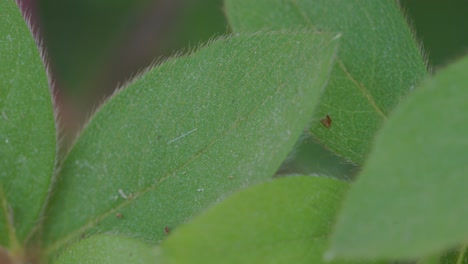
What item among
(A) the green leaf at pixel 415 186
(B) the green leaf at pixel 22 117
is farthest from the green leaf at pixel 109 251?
(A) the green leaf at pixel 415 186

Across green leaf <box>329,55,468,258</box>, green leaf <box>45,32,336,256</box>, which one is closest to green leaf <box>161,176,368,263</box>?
green leaf <box>45,32,336,256</box>

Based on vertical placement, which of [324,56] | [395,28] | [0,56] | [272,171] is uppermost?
[0,56]

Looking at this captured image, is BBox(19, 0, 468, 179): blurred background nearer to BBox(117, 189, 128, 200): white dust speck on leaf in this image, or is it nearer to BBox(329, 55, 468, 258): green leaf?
BBox(117, 189, 128, 200): white dust speck on leaf

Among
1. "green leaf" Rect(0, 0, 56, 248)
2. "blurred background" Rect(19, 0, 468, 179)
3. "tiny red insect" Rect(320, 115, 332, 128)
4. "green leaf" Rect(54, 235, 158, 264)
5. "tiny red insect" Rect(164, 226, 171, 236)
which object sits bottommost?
"blurred background" Rect(19, 0, 468, 179)

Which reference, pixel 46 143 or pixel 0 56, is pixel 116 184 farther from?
pixel 0 56

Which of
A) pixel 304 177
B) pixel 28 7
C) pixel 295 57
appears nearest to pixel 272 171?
pixel 304 177

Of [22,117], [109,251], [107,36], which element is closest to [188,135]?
[109,251]
